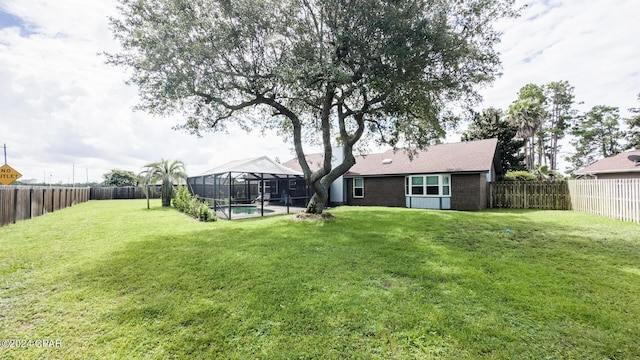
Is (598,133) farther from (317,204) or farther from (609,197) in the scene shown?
(317,204)

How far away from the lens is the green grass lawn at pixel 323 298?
2.66 meters

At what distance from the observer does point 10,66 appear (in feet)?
27.0

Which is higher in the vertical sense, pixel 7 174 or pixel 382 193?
pixel 7 174

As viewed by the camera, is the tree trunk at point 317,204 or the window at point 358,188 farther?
the window at point 358,188

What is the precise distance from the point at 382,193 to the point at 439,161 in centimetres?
407

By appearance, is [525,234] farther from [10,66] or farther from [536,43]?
[10,66]

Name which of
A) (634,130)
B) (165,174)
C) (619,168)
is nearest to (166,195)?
(165,174)

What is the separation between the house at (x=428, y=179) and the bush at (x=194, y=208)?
284 inches

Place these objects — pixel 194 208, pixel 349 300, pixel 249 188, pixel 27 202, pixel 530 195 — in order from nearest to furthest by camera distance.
Answer: pixel 349 300 → pixel 27 202 → pixel 194 208 → pixel 530 195 → pixel 249 188

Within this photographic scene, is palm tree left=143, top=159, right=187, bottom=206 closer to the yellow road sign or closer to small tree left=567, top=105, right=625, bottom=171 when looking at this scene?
the yellow road sign

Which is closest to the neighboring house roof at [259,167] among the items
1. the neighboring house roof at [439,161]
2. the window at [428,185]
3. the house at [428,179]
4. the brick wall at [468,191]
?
the neighboring house roof at [439,161]

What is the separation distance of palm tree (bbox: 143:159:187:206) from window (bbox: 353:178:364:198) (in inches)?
488

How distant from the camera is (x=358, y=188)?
62.1 ft

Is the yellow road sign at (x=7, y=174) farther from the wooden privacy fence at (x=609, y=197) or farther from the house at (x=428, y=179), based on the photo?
the wooden privacy fence at (x=609, y=197)
